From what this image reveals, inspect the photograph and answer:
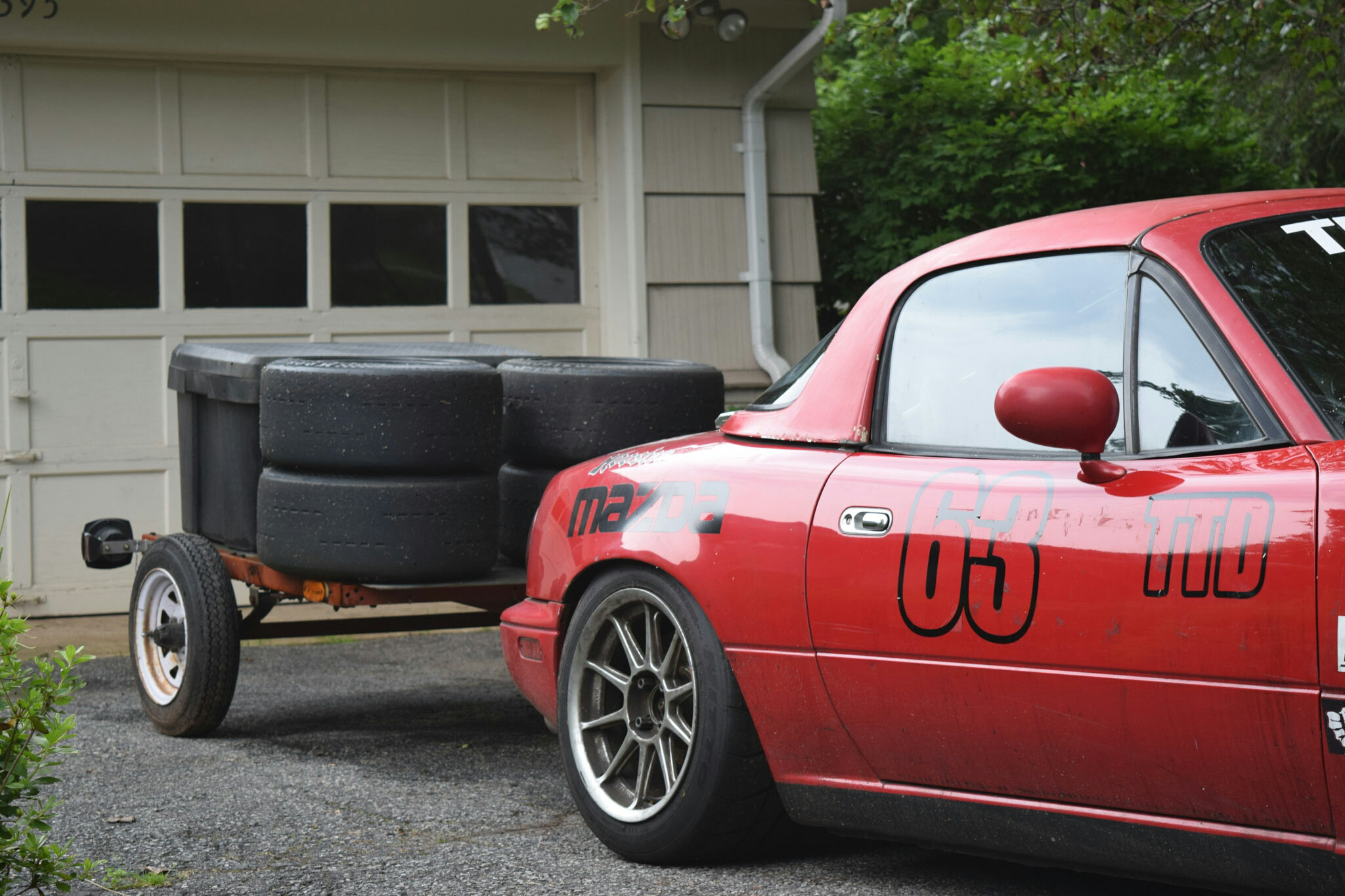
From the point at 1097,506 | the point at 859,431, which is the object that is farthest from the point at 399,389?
the point at 1097,506

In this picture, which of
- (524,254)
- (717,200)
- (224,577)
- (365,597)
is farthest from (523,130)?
(365,597)

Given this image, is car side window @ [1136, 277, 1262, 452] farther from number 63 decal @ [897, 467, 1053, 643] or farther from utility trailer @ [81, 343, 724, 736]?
utility trailer @ [81, 343, 724, 736]

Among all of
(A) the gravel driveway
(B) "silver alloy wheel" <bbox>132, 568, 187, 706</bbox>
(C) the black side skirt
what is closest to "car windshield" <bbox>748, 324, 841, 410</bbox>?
(C) the black side skirt

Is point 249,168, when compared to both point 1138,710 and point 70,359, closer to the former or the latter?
point 70,359

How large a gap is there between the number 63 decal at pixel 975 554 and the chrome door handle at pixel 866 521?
0.20 ft

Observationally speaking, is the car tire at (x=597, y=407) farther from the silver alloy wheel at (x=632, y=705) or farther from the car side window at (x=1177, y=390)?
the car side window at (x=1177, y=390)

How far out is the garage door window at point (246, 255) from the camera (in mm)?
8336

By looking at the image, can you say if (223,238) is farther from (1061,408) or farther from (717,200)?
(1061,408)

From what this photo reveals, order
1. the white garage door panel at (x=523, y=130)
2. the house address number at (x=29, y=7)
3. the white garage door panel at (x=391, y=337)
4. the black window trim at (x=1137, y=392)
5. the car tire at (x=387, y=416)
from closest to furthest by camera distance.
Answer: the black window trim at (x=1137, y=392) < the car tire at (x=387, y=416) < the house address number at (x=29, y=7) < the white garage door panel at (x=391, y=337) < the white garage door panel at (x=523, y=130)

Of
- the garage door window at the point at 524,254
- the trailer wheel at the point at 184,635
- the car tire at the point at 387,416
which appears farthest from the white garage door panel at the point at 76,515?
the car tire at the point at 387,416

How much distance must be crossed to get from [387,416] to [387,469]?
166 mm

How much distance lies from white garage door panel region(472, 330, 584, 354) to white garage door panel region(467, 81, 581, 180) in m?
0.87

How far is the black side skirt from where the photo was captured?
2.88m

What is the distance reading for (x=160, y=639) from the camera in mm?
5641
